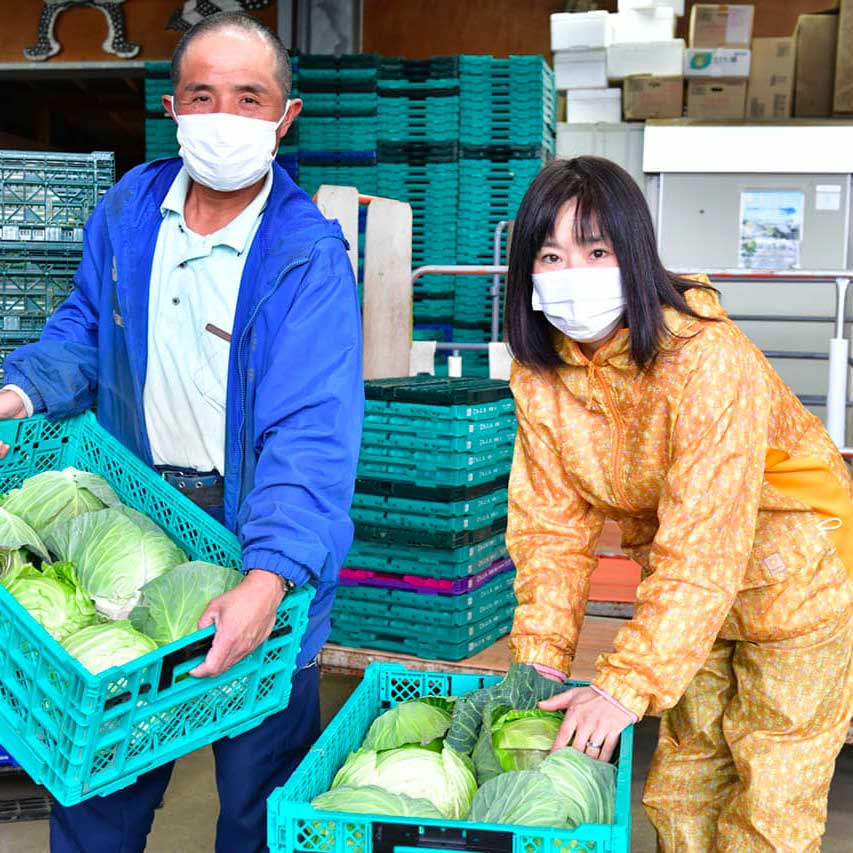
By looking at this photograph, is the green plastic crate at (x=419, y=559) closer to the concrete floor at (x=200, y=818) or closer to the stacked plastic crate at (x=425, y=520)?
the stacked plastic crate at (x=425, y=520)

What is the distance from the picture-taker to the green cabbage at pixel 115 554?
1.85m

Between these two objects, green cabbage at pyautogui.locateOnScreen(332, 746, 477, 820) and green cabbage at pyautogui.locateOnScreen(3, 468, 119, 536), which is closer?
green cabbage at pyautogui.locateOnScreen(332, 746, 477, 820)

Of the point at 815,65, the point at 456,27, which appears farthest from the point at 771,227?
the point at 456,27

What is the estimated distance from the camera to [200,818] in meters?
3.52

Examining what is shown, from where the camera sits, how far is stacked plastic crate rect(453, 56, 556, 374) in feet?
21.6

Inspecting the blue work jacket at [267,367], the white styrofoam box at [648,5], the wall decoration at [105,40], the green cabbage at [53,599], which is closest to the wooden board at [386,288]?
the blue work jacket at [267,367]

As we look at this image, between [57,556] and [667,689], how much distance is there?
1162 mm

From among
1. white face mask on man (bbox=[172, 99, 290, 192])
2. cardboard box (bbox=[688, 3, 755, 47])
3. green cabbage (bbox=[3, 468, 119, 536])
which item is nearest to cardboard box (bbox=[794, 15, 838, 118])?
cardboard box (bbox=[688, 3, 755, 47])

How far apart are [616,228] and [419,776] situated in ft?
3.13

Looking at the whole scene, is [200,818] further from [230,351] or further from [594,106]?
[594,106]

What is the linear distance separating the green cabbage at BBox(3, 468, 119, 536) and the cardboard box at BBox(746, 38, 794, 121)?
667cm

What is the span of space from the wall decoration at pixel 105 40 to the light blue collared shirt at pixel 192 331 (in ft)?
26.0

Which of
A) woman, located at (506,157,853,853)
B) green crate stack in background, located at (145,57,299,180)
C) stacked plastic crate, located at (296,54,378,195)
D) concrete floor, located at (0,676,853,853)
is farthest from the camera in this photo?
green crate stack in background, located at (145,57,299,180)

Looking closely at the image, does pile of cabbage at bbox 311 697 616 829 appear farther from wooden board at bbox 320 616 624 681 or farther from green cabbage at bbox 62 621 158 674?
wooden board at bbox 320 616 624 681
